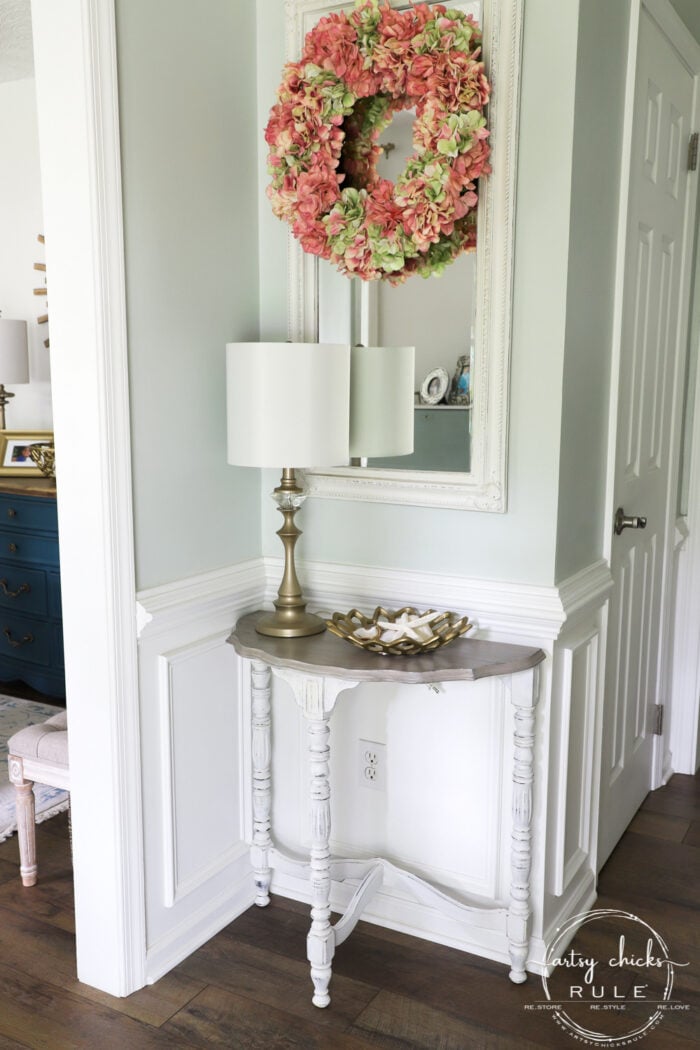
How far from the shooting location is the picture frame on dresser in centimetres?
399

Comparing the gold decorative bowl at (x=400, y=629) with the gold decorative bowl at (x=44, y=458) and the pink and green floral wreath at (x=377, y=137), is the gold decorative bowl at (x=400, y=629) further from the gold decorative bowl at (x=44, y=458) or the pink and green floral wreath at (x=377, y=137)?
the gold decorative bowl at (x=44, y=458)

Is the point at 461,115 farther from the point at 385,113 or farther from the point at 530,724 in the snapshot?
the point at 530,724

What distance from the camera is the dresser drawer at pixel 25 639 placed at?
12.5ft

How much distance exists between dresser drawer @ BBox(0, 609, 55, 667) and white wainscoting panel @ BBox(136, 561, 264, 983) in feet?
5.41

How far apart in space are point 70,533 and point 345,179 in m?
1.00

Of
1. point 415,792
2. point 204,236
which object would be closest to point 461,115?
point 204,236

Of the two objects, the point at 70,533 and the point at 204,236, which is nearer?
the point at 70,533

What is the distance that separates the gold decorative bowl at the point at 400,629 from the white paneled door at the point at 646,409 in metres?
0.63

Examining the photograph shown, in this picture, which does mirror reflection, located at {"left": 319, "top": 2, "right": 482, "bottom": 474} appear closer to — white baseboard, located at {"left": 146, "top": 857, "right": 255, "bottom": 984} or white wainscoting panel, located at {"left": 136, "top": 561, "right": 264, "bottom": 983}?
white wainscoting panel, located at {"left": 136, "top": 561, "right": 264, "bottom": 983}

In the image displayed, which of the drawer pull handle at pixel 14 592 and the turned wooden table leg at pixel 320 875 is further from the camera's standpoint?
the drawer pull handle at pixel 14 592

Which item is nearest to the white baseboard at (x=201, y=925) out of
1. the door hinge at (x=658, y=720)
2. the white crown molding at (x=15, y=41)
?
the door hinge at (x=658, y=720)

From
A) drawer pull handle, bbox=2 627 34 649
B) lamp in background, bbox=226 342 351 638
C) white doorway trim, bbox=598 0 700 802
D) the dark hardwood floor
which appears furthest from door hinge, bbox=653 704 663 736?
drawer pull handle, bbox=2 627 34 649

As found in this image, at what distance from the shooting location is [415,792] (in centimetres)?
232

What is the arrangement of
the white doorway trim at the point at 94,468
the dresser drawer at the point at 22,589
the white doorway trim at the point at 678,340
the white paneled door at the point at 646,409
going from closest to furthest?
the white doorway trim at the point at 94,468
the white doorway trim at the point at 678,340
the white paneled door at the point at 646,409
the dresser drawer at the point at 22,589
